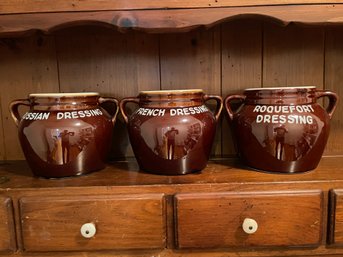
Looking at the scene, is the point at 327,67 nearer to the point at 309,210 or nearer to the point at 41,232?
the point at 309,210

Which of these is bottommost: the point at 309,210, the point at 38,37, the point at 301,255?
the point at 301,255

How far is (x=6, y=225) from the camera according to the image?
674mm

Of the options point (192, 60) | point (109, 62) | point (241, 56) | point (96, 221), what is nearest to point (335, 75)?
point (241, 56)

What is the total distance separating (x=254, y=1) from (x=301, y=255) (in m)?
0.55

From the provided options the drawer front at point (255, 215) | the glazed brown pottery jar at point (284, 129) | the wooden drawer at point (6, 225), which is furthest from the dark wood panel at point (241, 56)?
the wooden drawer at point (6, 225)

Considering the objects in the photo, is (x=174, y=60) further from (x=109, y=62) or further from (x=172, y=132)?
(x=172, y=132)

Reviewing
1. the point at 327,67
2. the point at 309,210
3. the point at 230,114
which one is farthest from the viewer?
the point at 327,67

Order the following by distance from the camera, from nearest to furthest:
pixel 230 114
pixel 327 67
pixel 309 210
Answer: pixel 309 210 < pixel 230 114 < pixel 327 67

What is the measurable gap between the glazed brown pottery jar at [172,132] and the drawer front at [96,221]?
3.7 inches

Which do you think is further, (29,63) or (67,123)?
(29,63)

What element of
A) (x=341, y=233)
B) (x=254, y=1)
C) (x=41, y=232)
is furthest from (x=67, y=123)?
(x=341, y=233)

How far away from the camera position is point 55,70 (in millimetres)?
938

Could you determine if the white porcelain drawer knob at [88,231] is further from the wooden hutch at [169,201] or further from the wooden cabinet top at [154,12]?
the wooden cabinet top at [154,12]

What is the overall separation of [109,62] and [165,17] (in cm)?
29
